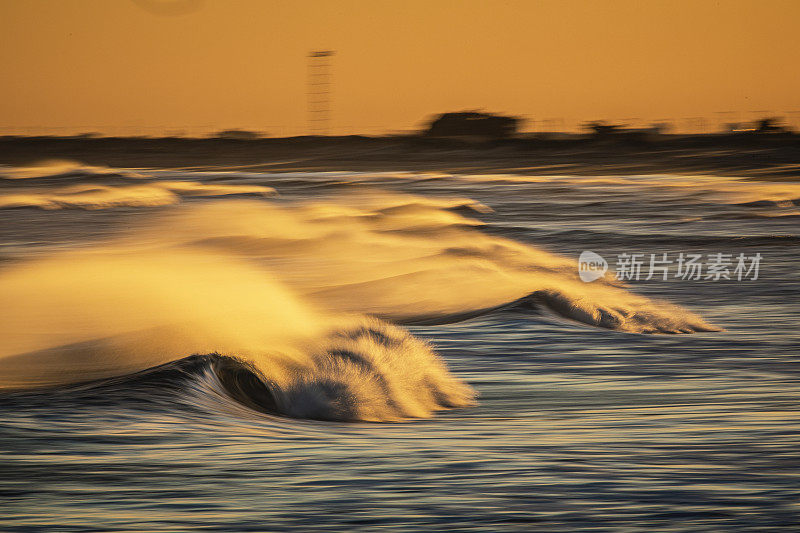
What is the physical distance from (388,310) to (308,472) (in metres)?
8.29

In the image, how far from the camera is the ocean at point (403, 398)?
17.4 feet

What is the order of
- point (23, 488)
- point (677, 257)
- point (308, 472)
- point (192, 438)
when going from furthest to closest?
1. point (677, 257)
2. point (192, 438)
3. point (308, 472)
4. point (23, 488)

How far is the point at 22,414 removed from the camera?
7.03m

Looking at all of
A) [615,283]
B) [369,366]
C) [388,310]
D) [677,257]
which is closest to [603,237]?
[677,257]

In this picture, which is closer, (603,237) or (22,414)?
(22,414)

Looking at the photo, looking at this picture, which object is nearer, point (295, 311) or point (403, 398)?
point (403, 398)

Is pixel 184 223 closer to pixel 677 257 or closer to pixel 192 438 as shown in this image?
pixel 677 257

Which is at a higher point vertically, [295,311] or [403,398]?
[403,398]

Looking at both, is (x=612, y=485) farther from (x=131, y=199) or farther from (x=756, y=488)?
(x=131, y=199)

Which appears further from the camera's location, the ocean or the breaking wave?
the breaking wave

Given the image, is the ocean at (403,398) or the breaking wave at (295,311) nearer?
the ocean at (403,398)

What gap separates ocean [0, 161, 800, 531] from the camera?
529 centimetres

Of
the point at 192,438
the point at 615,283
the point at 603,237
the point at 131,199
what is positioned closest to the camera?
the point at 192,438

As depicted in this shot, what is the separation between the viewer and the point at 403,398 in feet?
25.1
